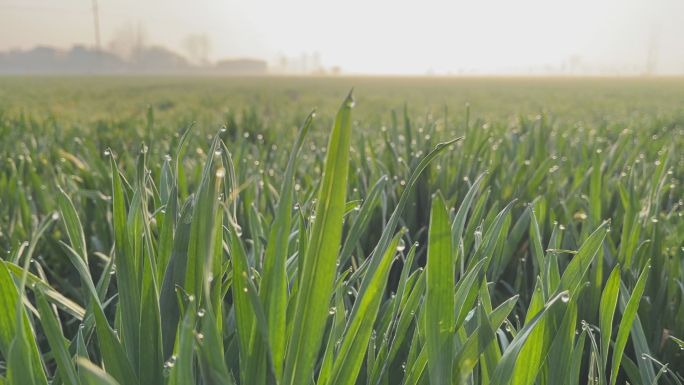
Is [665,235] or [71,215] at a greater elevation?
[71,215]

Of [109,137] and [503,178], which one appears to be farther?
[109,137]

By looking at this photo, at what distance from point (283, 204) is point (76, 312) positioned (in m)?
0.44

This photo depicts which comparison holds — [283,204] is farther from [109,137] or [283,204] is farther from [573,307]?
[109,137]

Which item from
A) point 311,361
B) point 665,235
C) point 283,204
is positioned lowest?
point 665,235

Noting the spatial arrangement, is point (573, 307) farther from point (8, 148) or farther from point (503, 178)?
point (8, 148)

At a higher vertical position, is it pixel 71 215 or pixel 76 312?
pixel 71 215

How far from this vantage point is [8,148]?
2.43 metres

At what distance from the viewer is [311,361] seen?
48 centimetres

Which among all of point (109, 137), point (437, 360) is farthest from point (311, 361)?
point (109, 137)

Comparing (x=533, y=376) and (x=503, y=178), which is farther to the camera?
(x=503, y=178)

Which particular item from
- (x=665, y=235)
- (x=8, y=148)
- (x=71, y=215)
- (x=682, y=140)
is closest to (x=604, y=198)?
(x=665, y=235)

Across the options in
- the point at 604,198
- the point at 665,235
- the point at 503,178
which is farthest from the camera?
the point at 503,178

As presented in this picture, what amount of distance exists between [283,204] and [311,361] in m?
0.13

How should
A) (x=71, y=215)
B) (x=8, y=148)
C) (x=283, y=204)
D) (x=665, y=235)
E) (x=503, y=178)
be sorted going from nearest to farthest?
(x=283, y=204) → (x=71, y=215) → (x=665, y=235) → (x=503, y=178) → (x=8, y=148)
